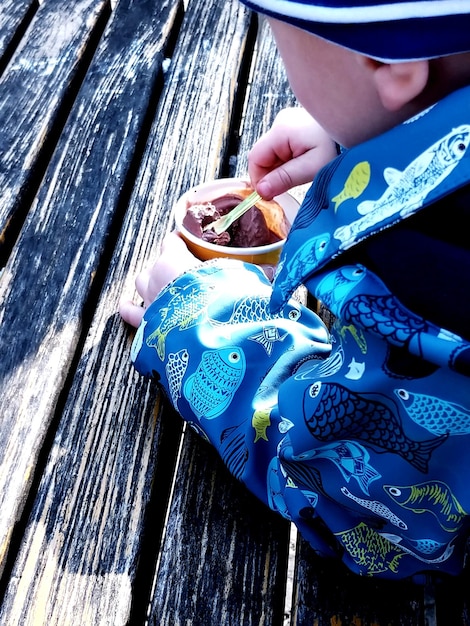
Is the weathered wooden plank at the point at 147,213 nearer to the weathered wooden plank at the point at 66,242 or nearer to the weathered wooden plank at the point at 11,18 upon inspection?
the weathered wooden plank at the point at 66,242

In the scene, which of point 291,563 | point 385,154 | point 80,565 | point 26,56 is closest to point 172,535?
point 80,565

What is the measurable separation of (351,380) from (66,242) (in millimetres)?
638

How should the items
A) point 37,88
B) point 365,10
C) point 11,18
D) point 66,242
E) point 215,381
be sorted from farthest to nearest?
point 11,18 < point 37,88 < point 66,242 < point 215,381 < point 365,10

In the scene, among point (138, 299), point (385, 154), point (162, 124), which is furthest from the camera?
point (162, 124)

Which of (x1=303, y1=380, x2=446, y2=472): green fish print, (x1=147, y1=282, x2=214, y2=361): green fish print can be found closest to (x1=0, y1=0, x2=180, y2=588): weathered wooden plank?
(x1=147, y1=282, x2=214, y2=361): green fish print

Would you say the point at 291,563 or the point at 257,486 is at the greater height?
the point at 257,486

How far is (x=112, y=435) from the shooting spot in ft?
2.92

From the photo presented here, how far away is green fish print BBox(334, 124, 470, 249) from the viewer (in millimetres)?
540

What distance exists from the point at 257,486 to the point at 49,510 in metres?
0.24

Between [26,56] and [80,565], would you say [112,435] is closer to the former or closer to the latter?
[80,565]

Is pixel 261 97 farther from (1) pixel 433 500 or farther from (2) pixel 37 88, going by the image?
(1) pixel 433 500

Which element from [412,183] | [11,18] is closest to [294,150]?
[412,183]

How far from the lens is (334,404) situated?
0.64m

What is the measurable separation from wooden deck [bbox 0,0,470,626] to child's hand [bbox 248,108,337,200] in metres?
0.23
